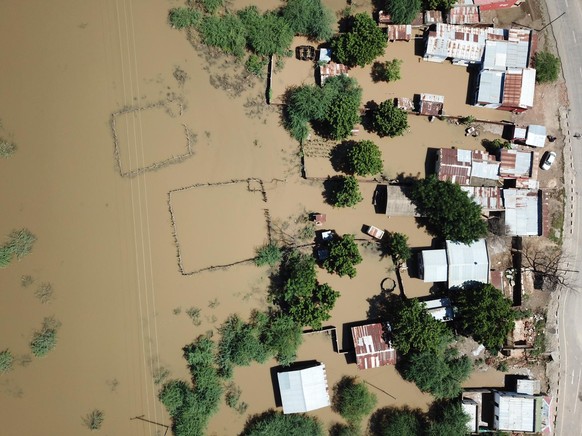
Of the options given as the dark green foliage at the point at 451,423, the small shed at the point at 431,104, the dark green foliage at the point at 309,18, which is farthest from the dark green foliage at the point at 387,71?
the dark green foliage at the point at 451,423

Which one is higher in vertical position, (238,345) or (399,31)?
(399,31)

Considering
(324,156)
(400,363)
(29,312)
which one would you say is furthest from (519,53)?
(29,312)

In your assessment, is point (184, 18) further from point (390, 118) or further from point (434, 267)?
point (434, 267)

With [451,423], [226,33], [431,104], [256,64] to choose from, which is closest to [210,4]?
[226,33]

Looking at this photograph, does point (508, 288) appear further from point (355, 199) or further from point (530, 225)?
point (355, 199)

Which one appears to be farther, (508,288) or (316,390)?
(508,288)
